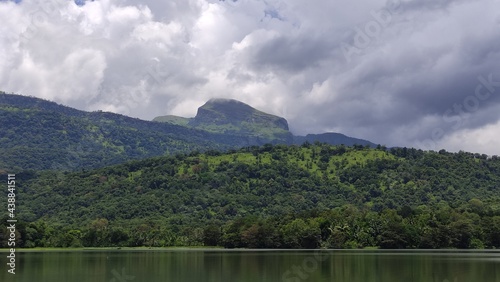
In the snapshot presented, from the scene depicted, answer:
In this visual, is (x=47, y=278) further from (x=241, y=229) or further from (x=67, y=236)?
(x=67, y=236)

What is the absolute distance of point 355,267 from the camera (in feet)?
268

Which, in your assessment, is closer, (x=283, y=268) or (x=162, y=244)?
(x=283, y=268)

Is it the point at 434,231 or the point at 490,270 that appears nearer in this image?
the point at 490,270

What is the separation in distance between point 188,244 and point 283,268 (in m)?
119

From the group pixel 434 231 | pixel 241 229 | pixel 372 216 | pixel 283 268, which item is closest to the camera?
pixel 283 268

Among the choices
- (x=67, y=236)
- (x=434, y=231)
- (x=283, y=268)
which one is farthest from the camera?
(x=67, y=236)

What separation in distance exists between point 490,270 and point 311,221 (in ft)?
315

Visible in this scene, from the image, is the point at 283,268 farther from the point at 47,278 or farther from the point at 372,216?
the point at 372,216

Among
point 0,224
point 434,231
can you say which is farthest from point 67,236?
point 434,231

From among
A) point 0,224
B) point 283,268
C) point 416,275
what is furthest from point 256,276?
point 0,224

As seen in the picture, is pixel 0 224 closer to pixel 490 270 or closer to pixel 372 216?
pixel 372 216

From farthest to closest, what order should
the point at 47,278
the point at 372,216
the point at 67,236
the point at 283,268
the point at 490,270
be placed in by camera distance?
the point at 67,236
the point at 372,216
the point at 283,268
the point at 490,270
the point at 47,278

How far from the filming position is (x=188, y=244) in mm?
195250

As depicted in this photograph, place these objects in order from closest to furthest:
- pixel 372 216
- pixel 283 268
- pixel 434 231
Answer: pixel 283 268, pixel 434 231, pixel 372 216
